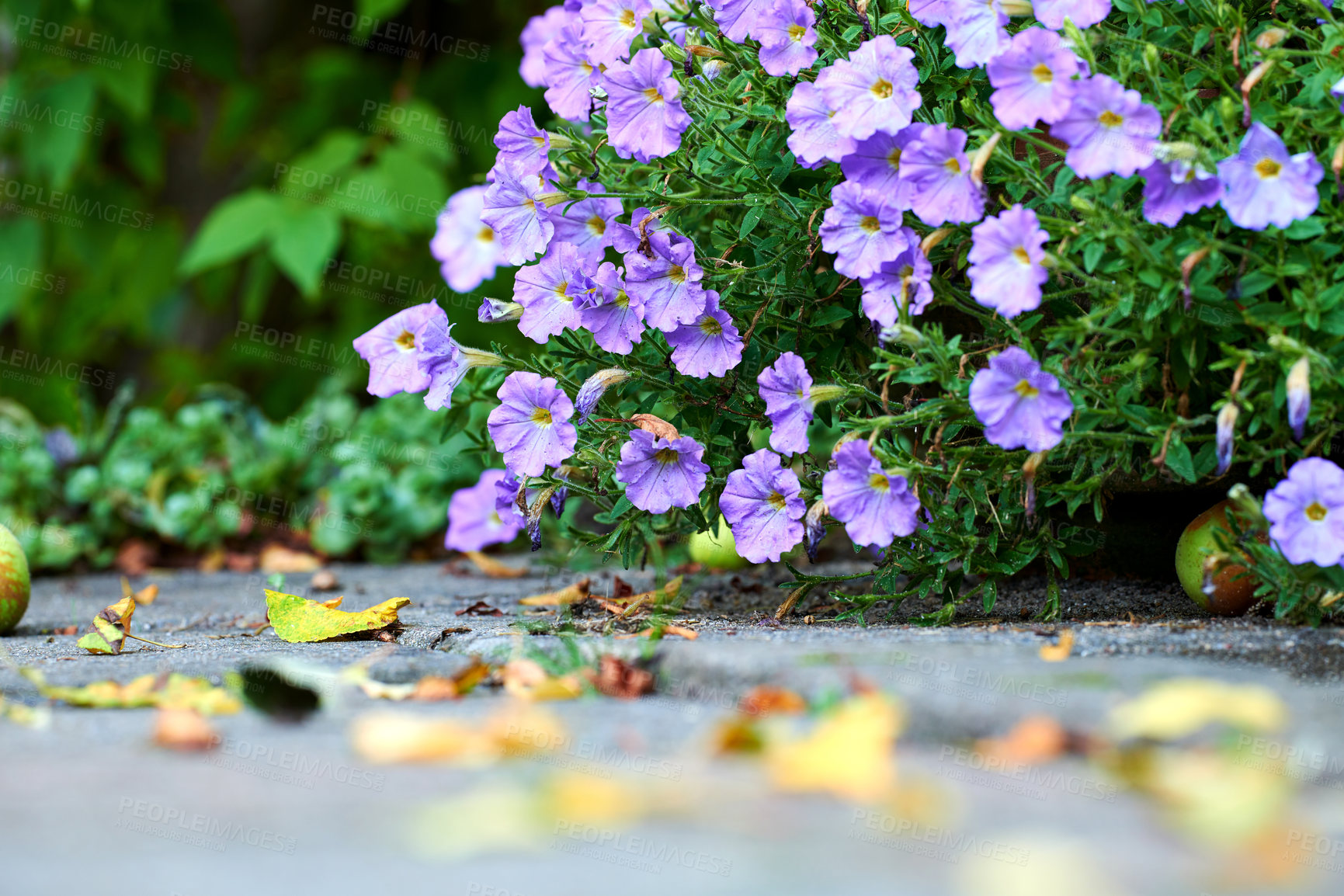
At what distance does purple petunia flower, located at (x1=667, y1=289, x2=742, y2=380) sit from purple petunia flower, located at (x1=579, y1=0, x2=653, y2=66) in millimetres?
402

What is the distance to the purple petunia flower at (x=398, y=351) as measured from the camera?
1.92 m

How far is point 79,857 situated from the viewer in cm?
87

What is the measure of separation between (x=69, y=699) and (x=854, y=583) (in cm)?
150

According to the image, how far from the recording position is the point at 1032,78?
1.53 m

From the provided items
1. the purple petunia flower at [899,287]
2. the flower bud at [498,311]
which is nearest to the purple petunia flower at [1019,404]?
the purple petunia flower at [899,287]

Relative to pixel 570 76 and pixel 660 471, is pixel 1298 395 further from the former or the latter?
pixel 570 76

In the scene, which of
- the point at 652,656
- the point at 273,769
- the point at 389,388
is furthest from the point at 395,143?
the point at 273,769

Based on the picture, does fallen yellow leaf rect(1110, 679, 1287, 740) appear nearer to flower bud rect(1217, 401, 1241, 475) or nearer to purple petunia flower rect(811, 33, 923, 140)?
flower bud rect(1217, 401, 1241, 475)

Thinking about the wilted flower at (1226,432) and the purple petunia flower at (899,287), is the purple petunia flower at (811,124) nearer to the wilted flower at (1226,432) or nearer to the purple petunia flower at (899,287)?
the purple petunia flower at (899,287)

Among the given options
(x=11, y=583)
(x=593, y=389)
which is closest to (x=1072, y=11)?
(x=593, y=389)

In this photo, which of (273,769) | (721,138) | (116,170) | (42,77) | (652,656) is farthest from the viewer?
(116,170)

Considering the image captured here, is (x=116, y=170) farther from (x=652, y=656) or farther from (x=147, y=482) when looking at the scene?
(x=652, y=656)

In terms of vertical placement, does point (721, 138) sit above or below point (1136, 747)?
above

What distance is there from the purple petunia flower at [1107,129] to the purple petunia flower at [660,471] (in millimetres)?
669
